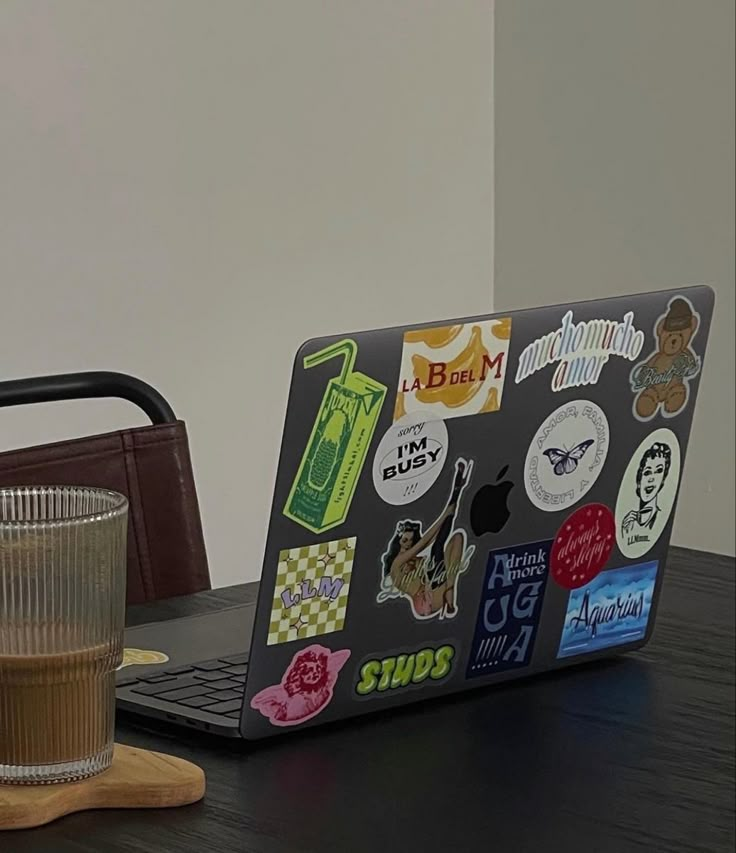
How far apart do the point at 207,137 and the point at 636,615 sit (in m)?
1.76

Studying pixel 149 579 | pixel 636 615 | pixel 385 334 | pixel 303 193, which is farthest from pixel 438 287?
pixel 385 334

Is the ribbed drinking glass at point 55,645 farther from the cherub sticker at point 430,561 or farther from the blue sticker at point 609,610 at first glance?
the blue sticker at point 609,610

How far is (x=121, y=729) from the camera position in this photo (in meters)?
0.94

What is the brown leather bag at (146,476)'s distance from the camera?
4.75 ft

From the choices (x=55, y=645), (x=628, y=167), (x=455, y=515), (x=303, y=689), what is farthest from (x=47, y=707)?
(x=628, y=167)

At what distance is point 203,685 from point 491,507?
0.70 ft

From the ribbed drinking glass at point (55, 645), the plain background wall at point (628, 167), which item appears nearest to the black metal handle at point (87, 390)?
the ribbed drinking glass at point (55, 645)

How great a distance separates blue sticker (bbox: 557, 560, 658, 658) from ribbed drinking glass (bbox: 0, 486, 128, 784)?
13.9 inches

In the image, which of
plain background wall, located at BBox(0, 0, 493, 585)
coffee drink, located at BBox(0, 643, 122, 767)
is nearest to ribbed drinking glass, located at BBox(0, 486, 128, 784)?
coffee drink, located at BBox(0, 643, 122, 767)

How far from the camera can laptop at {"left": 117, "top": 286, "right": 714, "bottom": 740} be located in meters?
0.88

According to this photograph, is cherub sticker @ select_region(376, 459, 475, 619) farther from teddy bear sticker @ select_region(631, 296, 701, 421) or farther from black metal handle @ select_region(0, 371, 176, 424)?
black metal handle @ select_region(0, 371, 176, 424)

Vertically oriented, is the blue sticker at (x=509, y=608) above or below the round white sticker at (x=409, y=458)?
below

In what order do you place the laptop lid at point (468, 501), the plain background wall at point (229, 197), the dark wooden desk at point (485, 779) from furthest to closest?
the plain background wall at point (229, 197) < the laptop lid at point (468, 501) < the dark wooden desk at point (485, 779)

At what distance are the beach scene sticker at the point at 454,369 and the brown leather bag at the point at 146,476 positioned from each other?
594 mm
